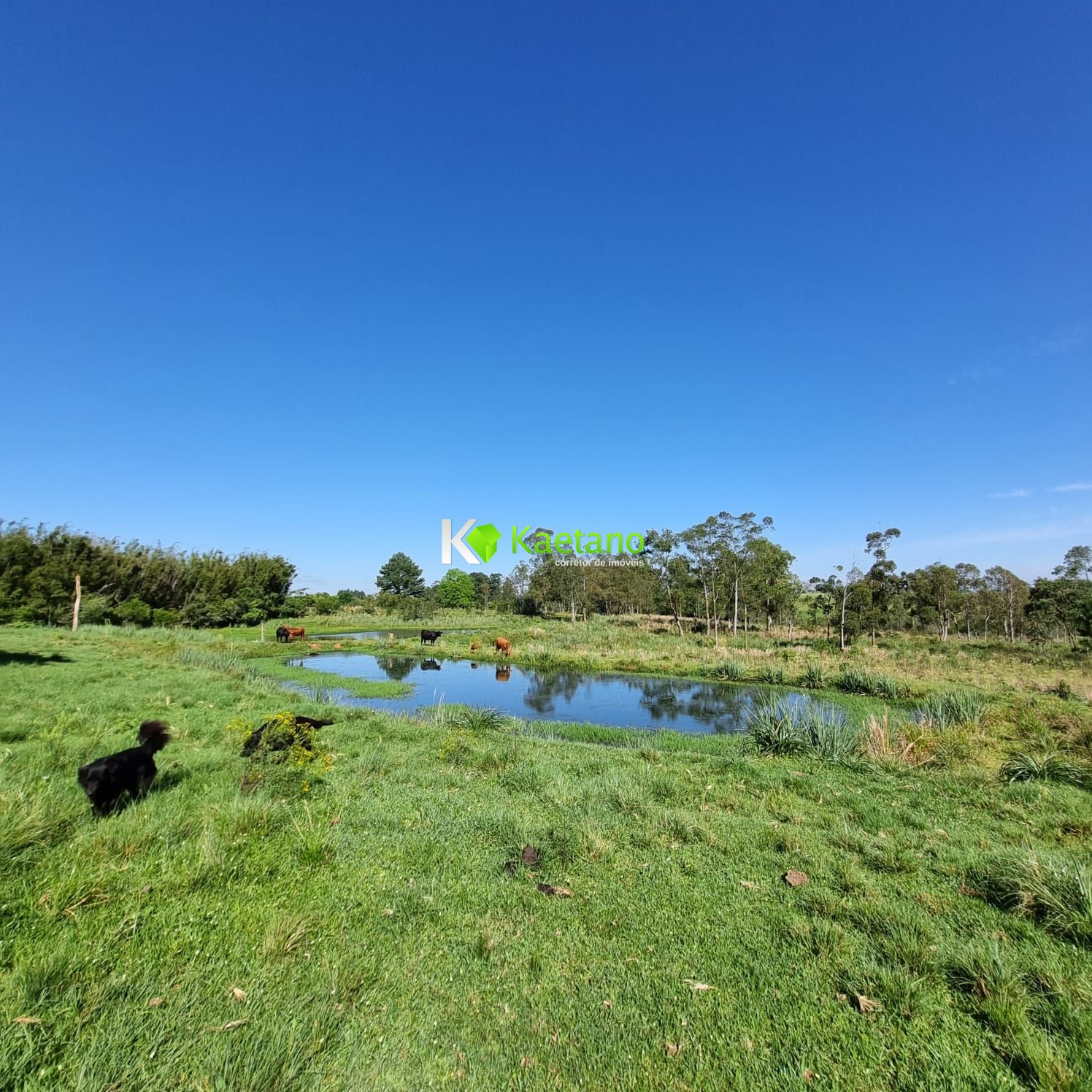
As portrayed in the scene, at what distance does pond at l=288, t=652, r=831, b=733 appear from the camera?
1734cm

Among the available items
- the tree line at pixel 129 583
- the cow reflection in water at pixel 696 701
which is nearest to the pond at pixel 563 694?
the cow reflection in water at pixel 696 701

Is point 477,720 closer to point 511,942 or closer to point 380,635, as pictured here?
point 511,942

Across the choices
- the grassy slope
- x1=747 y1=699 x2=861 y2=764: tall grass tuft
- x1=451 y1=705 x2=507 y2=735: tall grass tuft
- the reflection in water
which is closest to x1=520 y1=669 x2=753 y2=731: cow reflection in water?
x1=451 y1=705 x2=507 y2=735: tall grass tuft

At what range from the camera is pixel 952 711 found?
12.6 meters

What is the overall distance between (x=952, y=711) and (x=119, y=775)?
16.0 m

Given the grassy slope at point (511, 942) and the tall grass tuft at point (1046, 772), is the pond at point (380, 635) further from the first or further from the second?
the tall grass tuft at point (1046, 772)

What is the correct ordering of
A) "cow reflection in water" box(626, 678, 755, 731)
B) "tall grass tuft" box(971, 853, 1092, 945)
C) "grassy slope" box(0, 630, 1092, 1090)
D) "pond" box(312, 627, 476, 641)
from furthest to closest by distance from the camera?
"pond" box(312, 627, 476, 641)
"cow reflection in water" box(626, 678, 755, 731)
"tall grass tuft" box(971, 853, 1092, 945)
"grassy slope" box(0, 630, 1092, 1090)

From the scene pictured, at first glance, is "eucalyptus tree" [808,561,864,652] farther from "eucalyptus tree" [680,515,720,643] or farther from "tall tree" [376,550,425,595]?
"tall tree" [376,550,425,595]

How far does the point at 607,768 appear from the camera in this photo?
28.1ft

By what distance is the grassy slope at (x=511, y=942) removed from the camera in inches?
110

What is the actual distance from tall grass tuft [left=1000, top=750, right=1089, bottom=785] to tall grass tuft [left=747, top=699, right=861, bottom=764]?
2176 millimetres

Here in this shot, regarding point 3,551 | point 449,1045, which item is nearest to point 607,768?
point 449,1045

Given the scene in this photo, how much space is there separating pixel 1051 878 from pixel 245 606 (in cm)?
5038

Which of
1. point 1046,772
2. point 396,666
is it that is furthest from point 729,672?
point 396,666
